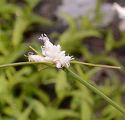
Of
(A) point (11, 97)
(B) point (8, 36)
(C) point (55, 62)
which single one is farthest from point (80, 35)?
(C) point (55, 62)

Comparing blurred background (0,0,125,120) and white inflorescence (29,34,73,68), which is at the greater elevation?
blurred background (0,0,125,120)

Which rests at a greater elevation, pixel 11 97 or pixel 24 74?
pixel 24 74

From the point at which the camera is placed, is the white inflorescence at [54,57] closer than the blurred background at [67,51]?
Yes

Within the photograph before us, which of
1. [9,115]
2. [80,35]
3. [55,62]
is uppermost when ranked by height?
[80,35]

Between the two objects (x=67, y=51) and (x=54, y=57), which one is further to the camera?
(x=67, y=51)

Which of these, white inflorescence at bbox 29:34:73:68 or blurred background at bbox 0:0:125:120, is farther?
blurred background at bbox 0:0:125:120

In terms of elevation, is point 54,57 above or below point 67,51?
below

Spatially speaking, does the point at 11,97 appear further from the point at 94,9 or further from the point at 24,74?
the point at 94,9

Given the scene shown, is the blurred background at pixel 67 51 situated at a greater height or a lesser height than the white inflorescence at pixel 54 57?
greater
